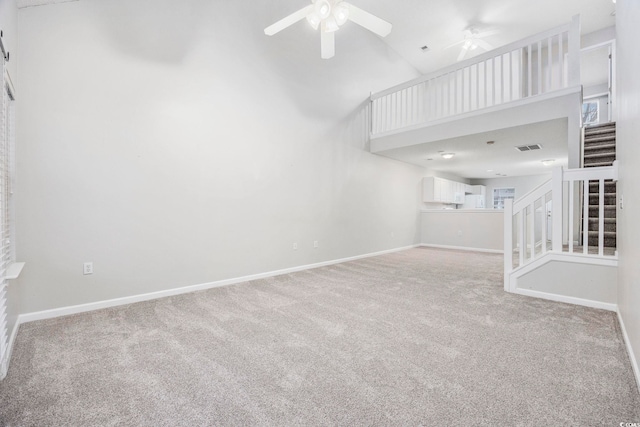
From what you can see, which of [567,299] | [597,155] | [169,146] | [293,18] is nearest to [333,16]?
[293,18]

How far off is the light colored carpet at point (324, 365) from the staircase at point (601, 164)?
5.25 feet

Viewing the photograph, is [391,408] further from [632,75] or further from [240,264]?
[240,264]

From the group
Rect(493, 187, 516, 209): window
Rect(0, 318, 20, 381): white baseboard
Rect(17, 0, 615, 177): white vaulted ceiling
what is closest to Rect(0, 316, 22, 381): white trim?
Rect(0, 318, 20, 381): white baseboard

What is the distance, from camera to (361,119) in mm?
5508

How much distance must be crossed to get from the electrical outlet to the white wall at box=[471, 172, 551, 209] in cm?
1148

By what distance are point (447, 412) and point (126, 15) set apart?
4196 millimetres

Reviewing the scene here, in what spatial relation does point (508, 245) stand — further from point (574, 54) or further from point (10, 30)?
point (10, 30)

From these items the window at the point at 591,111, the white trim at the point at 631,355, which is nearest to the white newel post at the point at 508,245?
the white trim at the point at 631,355

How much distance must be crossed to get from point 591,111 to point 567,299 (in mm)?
8186

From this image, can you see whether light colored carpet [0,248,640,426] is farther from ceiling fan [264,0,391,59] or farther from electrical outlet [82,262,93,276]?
ceiling fan [264,0,391,59]

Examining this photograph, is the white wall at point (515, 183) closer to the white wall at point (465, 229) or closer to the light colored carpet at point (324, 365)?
the white wall at point (465, 229)

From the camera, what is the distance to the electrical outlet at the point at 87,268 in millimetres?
2668

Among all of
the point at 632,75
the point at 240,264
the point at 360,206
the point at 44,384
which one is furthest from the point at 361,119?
the point at 44,384

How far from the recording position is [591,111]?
792 centimetres
